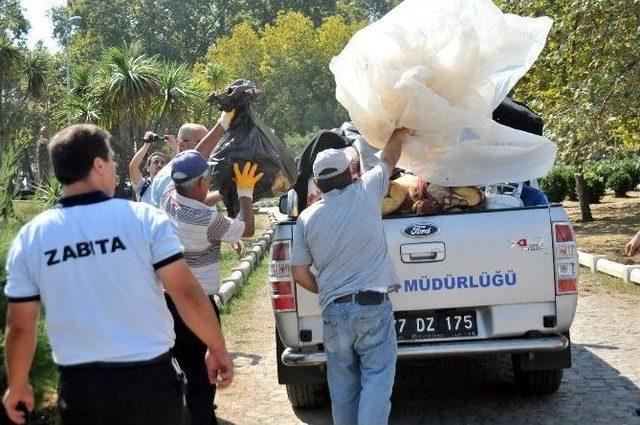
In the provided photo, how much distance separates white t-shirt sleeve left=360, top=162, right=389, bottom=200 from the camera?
5551 millimetres

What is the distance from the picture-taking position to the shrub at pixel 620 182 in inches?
1191

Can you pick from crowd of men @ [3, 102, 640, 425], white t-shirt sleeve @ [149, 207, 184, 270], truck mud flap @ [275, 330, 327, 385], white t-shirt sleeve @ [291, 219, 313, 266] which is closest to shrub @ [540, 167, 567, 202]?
truck mud flap @ [275, 330, 327, 385]

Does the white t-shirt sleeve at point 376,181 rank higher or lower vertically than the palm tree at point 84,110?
lower

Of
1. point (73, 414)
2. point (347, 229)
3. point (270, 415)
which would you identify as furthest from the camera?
point (270, 415)

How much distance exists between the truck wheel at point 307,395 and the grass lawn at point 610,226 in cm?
696

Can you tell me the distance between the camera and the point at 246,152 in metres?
6.95

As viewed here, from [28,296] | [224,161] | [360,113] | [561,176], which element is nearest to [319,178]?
[360,113]

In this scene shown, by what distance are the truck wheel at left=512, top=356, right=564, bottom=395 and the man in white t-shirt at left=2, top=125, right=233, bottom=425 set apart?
12.6 ft

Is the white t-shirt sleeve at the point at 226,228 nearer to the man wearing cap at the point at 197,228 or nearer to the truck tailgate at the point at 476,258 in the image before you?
the man wearing cap at the point at 197,228

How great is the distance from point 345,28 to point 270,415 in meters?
56.6

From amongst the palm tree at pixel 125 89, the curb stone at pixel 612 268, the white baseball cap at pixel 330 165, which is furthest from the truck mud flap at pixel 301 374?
the palm tree at pixel 125 89

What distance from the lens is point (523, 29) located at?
6652 mm

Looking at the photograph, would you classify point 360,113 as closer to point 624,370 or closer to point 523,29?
point 523,29

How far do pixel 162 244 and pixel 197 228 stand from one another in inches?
84.8
